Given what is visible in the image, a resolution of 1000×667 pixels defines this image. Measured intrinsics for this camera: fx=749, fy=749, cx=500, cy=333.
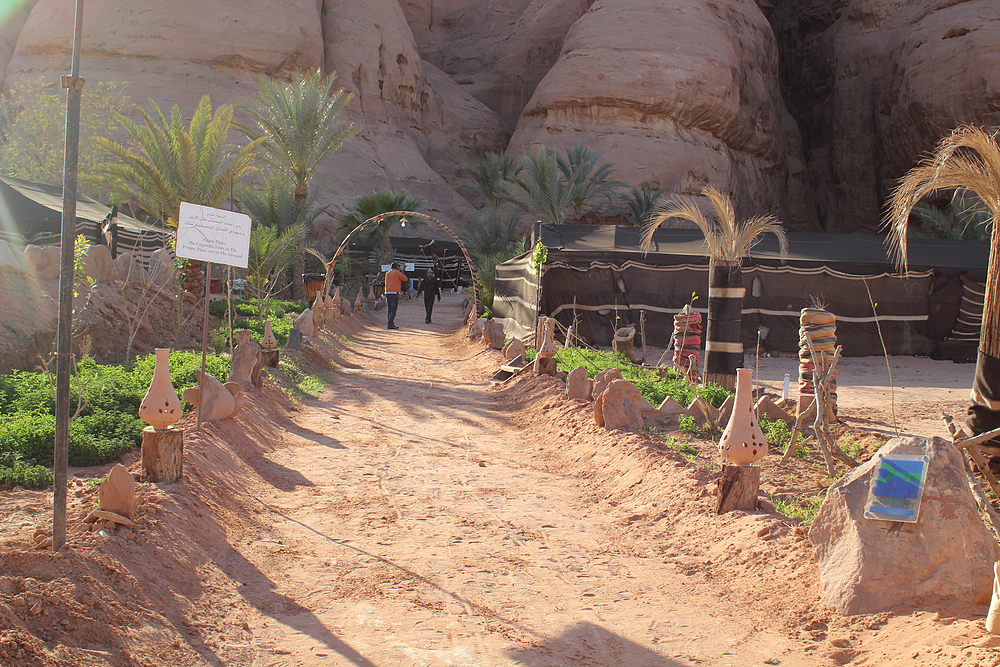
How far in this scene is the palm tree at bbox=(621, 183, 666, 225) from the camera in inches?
1331

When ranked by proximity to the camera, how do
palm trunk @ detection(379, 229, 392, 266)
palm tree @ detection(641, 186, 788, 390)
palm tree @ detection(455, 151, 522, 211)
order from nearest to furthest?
palm tree @ detection(641, 186, 788, 390) → palm trunk @ detection(379, 229, 392, 266) → palm tree @ detection(455, 151, 522, 211)

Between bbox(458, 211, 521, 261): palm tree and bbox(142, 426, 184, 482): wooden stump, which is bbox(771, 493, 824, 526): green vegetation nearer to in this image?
bbox(142, 426, 184, 482): wooden stump

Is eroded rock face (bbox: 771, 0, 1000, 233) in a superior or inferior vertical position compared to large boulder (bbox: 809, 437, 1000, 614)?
superior

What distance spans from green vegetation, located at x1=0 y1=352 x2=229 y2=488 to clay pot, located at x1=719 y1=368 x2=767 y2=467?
466 centimetres

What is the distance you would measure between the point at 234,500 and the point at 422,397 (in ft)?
17.1

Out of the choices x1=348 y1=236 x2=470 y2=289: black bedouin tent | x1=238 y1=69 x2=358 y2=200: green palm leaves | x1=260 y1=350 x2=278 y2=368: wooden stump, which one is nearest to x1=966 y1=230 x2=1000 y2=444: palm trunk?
x1=260 y1=350 x2=278 y2=368: wooden stump

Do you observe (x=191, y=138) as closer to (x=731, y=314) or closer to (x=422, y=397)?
(x=422, y=397)

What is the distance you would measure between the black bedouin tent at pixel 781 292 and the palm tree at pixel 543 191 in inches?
527

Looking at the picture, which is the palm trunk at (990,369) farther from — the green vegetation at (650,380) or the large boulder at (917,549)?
the green vegetation at (650,380)

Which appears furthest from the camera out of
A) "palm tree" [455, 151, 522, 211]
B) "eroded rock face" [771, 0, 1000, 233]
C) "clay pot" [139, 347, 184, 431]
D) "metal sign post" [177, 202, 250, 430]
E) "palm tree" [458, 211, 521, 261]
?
"palm tree" [455, 151, 522, 211]

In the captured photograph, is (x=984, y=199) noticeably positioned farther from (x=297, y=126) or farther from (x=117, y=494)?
(x=297, y=126)

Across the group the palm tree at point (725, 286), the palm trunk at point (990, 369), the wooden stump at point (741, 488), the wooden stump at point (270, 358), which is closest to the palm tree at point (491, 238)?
the wooden stump at point (270, 358)

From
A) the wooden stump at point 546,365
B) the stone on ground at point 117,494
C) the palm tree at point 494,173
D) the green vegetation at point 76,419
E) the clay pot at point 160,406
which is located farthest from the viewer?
the palm tree at point 494,173

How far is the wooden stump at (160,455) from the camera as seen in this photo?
496cm
